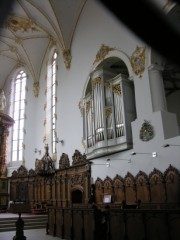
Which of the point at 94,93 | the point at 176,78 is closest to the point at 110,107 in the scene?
the point at 94,93

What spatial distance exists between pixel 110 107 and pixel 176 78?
495 cm

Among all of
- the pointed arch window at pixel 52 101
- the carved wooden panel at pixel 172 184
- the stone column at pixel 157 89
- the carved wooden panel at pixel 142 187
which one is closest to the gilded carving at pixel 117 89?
the stone column at pixel 157 89

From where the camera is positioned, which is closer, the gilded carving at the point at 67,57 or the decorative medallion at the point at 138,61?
the decorative medallion at the point at 138,61

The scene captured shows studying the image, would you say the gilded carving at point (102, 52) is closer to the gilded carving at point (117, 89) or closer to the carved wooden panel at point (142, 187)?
the gilded carving at point (117, 89)

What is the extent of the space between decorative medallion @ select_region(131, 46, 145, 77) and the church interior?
46 millimetres

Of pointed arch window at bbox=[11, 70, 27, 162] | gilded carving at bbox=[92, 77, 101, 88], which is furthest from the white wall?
gilded carving at bbox=[92, 77, 101, 88]

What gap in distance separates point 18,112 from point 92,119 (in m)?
11.7

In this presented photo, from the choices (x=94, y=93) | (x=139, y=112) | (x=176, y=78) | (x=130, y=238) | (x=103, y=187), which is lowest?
(x=130, y=238)

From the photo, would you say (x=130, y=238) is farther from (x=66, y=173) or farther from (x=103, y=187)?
(x=66, y=173)

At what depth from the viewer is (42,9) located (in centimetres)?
1830

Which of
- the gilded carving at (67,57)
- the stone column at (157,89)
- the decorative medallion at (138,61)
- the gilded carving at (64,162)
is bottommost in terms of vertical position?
the gilded carving at (64,162)

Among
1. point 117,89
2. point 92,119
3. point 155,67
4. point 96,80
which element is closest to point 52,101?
point 96,80

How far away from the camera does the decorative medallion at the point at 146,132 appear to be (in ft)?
35.5

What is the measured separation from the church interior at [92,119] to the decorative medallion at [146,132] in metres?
0.04
